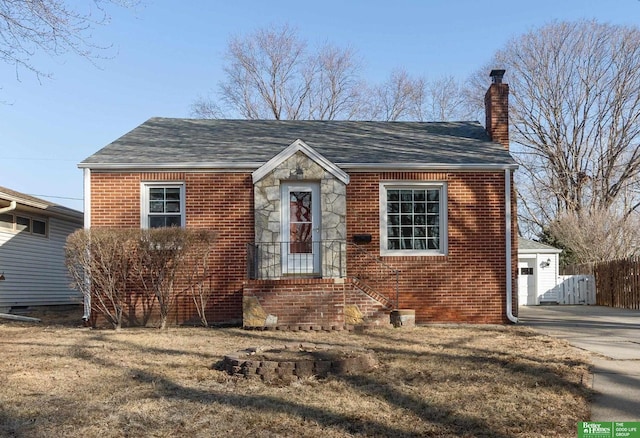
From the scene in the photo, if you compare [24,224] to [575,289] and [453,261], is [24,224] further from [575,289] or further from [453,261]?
[575,289]

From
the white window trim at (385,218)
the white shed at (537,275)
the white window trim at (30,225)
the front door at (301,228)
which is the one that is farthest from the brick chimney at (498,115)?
the white window trim at (30,225)

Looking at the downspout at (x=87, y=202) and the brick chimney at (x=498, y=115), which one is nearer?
the downspout at (x=87, y=202)

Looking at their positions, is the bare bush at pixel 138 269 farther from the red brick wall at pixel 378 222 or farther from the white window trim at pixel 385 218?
the white window trim at pixel 385 218

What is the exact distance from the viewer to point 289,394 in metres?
5.82

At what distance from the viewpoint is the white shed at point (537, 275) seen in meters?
23.5

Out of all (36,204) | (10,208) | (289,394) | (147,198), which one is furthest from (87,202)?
(289,394)

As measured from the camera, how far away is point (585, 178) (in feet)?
105

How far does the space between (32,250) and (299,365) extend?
12.0 meters

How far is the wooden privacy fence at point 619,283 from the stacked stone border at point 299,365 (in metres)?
15.2

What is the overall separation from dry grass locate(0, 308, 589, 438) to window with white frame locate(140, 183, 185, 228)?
3.58 m

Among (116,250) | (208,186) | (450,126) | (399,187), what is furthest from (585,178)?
(116,250)

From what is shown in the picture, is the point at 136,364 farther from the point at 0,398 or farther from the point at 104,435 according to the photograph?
the point at 104,435

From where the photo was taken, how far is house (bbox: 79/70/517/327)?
38.4ft

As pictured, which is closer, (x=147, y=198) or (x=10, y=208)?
(x=147, y=198)
